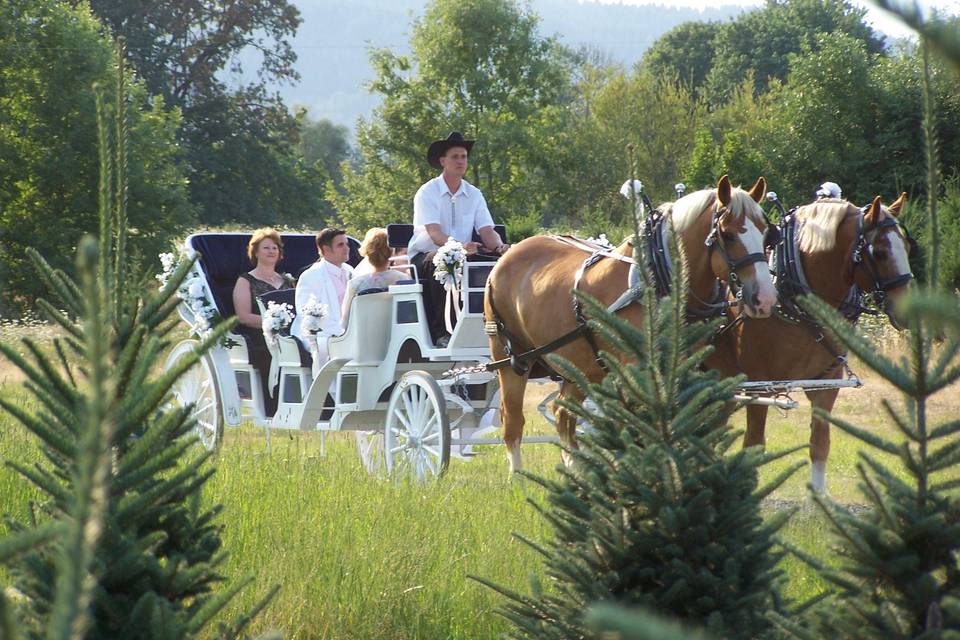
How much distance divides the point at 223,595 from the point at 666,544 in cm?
86

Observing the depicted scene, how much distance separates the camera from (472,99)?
1403 inches

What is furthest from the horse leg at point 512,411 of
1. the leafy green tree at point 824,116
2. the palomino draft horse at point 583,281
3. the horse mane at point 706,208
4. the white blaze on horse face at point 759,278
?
the leafy green tree at point 824,116

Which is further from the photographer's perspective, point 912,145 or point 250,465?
point 912,145

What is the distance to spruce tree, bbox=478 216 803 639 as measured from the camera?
7.93 feet

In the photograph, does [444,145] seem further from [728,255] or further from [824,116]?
[824,116]

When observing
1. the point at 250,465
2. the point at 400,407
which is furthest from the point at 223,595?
the point at 400,407

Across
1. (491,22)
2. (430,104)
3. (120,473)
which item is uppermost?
(491,22)

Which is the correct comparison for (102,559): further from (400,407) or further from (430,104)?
(430,104)

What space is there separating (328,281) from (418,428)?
1.58 metres

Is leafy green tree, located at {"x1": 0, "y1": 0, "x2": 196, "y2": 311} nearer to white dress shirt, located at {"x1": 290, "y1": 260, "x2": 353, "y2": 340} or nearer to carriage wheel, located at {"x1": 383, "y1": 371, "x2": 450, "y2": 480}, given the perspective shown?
white dress shirt, located at {"x1": 290, "y1": 260, "x2": 353, "y2": 340}

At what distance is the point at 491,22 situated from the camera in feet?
116

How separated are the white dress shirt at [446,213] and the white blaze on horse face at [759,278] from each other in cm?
240

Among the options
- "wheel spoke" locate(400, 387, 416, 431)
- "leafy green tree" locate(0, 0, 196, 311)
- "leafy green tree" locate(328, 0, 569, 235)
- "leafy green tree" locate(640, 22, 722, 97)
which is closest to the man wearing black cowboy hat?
"wheel spoke" locate(400, 387, 416, 431)

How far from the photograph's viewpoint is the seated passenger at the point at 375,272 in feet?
28.0
